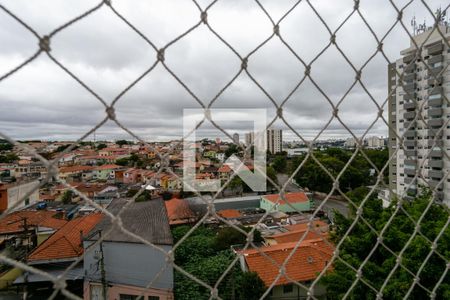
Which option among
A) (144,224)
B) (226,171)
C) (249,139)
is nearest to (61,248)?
(144,224)

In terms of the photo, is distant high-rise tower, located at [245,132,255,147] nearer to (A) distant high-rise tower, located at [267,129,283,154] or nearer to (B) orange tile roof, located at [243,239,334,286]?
(A) distant high-rise tower, located at [267,129,283,154]

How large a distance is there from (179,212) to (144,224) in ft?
13.4

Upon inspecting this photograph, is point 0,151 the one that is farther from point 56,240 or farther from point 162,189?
point 162,189

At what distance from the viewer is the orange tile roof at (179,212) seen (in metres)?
7.80

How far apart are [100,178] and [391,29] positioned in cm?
815

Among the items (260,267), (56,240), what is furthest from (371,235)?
(56,240)

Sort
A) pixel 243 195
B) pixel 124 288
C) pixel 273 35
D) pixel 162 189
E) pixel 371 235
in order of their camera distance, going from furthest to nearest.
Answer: pixel 243 195 < pixel 162 189 < pixel 124 288 < pixel 371 235 < pixel 273 35

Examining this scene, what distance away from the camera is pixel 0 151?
69 centimetres

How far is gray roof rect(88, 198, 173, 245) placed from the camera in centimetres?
318

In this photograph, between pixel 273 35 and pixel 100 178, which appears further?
pixel 100 178

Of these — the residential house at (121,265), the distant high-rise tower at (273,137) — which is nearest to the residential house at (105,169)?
the residential house at (121,265)

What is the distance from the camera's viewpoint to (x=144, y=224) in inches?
159

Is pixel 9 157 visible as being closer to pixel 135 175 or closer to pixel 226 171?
pixel 226 171

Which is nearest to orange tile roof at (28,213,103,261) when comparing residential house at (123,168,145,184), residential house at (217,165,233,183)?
residential house at (123,168,145,184)
